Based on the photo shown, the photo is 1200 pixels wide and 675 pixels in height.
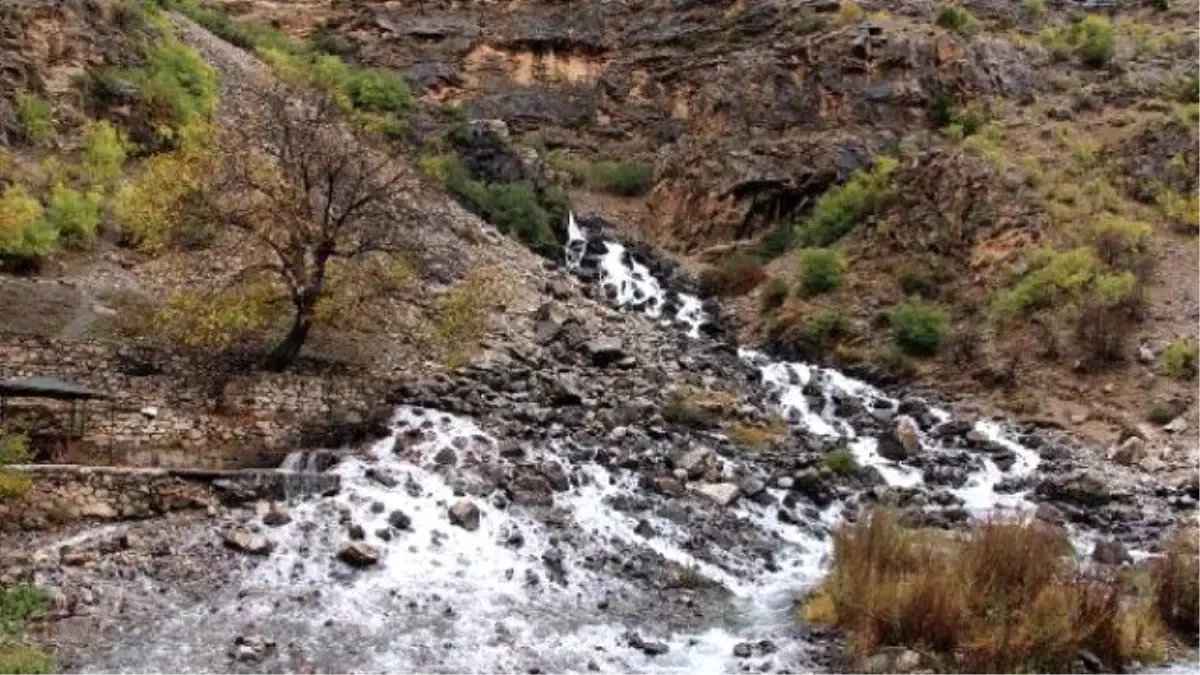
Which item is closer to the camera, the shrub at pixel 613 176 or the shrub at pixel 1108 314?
the shrub at pixel 1108 314

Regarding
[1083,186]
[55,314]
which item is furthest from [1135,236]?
[55,314]

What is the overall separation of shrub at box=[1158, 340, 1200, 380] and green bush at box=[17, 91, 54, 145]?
23063 mm

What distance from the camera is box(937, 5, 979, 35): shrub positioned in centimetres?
4075

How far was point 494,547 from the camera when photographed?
14805 millimetres

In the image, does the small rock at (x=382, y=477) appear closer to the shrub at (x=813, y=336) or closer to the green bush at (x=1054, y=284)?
the shrub at (x=813, y=336)

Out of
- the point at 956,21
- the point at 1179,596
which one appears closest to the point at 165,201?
the point at 1179,596

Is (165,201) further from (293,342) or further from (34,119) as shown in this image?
(34,119)

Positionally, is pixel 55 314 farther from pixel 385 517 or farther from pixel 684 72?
pixel 684 72

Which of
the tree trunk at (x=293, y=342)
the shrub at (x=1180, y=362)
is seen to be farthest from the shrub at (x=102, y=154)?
the shrub at (x=1180, y=362)

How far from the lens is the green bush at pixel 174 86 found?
24.5 m

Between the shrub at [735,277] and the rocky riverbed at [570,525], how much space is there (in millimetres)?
7163

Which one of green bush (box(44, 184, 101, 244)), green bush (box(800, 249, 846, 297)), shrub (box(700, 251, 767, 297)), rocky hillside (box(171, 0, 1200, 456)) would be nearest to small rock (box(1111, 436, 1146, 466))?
rocky hillside (box(171, 0, 1200, 456))

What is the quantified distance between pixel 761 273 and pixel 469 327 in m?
13.2

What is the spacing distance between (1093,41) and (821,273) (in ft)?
60.7
